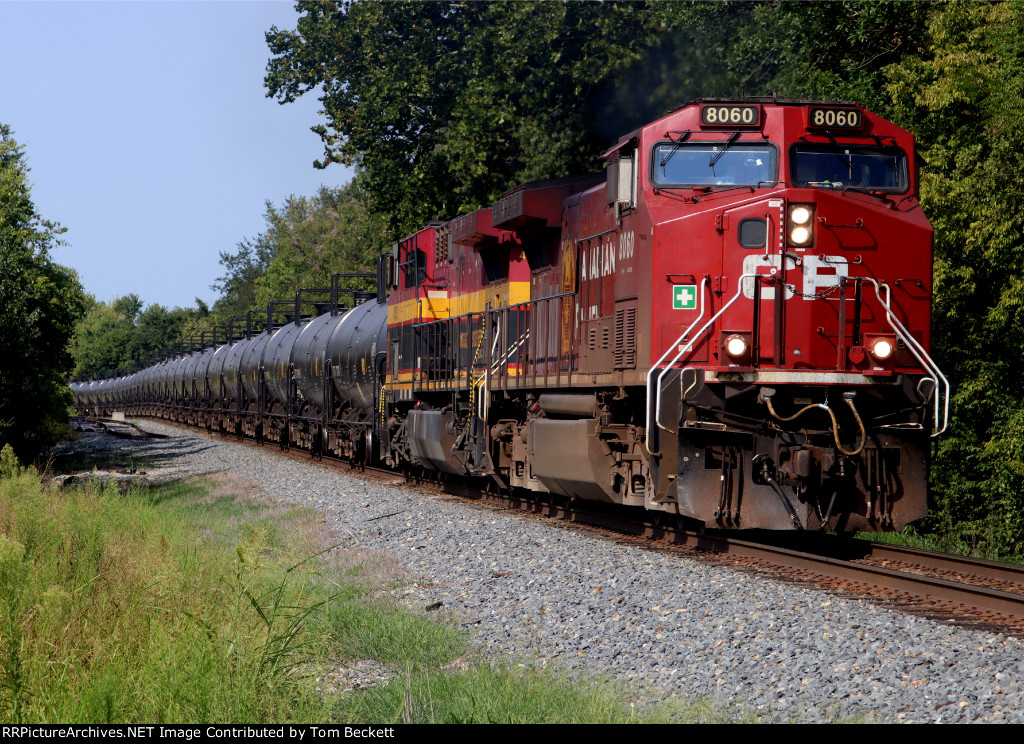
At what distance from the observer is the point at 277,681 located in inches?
206

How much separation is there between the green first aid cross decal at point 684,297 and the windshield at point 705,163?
1.08 m

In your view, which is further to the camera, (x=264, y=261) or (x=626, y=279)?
(x=264, y=261)

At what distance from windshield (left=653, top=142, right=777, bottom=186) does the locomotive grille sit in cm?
139

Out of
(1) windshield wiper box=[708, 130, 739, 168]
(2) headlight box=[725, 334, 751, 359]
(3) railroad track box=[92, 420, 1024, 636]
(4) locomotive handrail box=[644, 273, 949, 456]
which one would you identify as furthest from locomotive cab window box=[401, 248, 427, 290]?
(2) headlight box=[725, 334, 751, 359]

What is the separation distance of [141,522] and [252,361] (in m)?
24.8

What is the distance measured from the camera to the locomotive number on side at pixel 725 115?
1038 cm

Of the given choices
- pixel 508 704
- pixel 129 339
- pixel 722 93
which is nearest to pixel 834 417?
pixel 508 704

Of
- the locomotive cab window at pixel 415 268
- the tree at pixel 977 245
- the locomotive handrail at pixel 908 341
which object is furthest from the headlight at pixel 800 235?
the locomotive cab window at pixel 415 268

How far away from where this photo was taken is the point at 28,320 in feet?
64.6

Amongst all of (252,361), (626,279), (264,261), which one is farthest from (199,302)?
(626,279)

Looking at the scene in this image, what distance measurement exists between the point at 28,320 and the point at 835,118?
608 inches

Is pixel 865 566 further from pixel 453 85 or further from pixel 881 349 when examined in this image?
pixel 453 85

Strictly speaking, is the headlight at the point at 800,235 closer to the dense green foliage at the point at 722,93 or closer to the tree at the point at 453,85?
the dense green foliage at the point at 722,93
